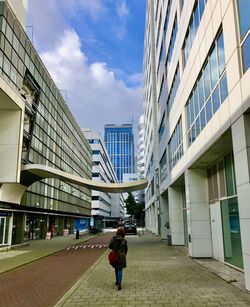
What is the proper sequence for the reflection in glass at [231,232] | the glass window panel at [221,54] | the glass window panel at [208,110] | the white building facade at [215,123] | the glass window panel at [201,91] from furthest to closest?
1. the glass window panel at [201,91]
2. the glass window panel at [208,110]
3. the reflection in glass at [231,232]
4. the glass window panel at [221,54]
5. the white building facade at [215,123]

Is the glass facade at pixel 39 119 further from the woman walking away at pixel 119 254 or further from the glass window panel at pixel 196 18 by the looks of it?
the woman walking away at pixel 119 254

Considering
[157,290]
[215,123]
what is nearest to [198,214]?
[215,123]

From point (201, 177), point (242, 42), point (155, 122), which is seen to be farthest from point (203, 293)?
point (155, 122)

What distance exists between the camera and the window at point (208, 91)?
9.53m

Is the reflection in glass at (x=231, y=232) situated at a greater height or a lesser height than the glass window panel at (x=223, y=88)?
lesser

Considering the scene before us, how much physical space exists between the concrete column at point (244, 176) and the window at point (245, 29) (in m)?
1.45

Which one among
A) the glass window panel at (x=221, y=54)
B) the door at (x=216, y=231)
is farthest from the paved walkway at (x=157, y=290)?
the glass window panel at (x=221, y=54)

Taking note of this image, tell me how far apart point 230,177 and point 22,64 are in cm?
1940

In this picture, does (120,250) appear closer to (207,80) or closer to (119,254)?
(119,254)

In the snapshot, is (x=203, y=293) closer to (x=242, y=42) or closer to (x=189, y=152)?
(x=242, y=42)

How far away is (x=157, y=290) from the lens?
25.6 ft

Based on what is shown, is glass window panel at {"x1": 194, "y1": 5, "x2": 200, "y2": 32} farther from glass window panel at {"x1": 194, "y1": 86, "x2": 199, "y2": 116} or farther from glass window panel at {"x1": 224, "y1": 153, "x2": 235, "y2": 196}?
glass window panel at {"x1": 224, "y1": 153, "x2": 235, "y2": 196}

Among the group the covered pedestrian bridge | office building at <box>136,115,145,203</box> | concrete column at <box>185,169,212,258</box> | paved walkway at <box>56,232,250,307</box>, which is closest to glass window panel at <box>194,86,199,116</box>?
concrete column at <box>185,169,212,258</box>

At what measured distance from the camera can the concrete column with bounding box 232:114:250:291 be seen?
7.16 metres
